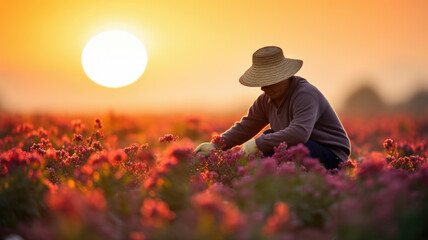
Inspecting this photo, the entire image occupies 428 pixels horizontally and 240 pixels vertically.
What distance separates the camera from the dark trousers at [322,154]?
210 inches

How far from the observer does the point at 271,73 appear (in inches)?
215

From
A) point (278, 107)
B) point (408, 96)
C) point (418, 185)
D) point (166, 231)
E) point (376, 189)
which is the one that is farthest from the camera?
point (408, 96)

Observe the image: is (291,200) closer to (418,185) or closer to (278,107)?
(418,185)

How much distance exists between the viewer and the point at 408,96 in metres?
60.8

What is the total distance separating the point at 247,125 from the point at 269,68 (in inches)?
39.9

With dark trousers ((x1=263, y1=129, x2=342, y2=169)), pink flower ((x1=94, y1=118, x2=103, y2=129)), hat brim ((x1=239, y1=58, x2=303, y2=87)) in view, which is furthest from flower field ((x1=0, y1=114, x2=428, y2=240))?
pink flower ((x1=94, y1=118, x2=103, y2=129))

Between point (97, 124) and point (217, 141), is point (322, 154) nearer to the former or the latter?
point (217, 141)

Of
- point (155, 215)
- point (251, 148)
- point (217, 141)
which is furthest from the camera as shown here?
point (217, 141)

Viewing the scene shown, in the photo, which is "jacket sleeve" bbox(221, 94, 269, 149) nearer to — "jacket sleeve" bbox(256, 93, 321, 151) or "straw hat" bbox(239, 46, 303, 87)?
"straw hat" bbox(239, 46, 303, 87)

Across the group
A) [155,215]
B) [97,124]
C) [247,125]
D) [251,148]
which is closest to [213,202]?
[155,215]

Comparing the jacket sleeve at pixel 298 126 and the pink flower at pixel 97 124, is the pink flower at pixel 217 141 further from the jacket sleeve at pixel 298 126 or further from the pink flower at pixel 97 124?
the pink flower at pixel 97 124

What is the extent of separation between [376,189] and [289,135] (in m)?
1.67

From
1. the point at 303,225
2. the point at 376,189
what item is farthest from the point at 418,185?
the point at 303,225

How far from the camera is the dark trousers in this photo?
5324 millimetres
